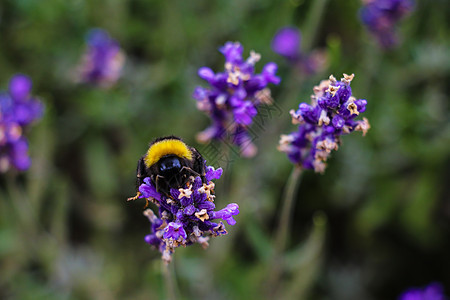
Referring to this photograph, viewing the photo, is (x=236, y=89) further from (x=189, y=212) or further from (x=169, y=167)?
(x=189, y=212)

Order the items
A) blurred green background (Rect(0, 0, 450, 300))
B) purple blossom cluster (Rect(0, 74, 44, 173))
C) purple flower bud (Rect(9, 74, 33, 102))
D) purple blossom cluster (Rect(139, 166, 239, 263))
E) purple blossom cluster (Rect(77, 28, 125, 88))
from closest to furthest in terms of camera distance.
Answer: purple blossom cluster (Rect(139, 166, 239, 263))
purple blossom cluster (Rect(0, 74, 44, 173))
purple flower bud (Rect(9, 74, 33, 102))
blurred green background (Rect(0, 0, 450, 300))
purple blossom cluster (Rect(77, 28, 125, 88))

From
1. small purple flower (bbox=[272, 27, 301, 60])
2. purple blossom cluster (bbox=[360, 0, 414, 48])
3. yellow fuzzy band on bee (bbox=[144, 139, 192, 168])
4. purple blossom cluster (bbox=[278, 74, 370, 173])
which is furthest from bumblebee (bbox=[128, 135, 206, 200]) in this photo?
purple blossom cluster (bbox=[360, 0, 414, 48])

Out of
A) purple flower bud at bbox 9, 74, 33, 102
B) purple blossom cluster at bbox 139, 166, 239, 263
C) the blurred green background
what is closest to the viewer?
purple blossom cluster at bbox 139, 166, 239, 263

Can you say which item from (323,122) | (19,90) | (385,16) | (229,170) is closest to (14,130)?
(19,90)

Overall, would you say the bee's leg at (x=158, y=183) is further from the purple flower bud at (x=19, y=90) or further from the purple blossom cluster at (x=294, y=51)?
the purple blossom cluster at (x=294, y=51)

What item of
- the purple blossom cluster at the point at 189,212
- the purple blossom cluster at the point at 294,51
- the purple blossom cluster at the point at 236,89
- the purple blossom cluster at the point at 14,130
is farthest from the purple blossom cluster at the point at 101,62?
the purple blossom cluster at the point at 189,212

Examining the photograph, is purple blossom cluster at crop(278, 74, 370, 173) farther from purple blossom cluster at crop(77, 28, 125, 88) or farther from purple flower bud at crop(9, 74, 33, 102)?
purple blossom cluster at crop(77, 28, 125, 88)

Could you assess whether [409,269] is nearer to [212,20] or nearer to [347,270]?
[347,270]
